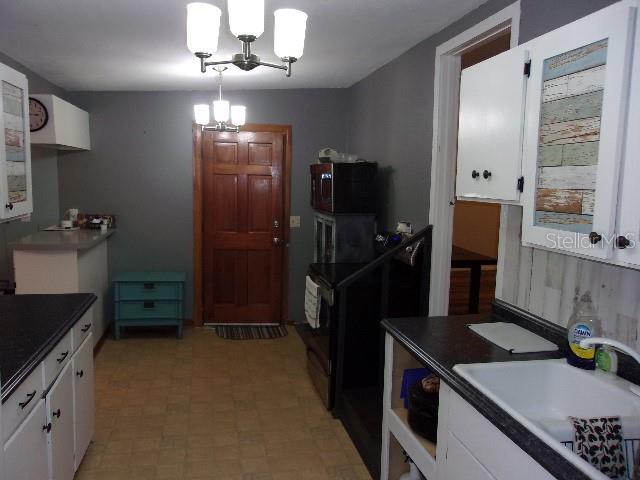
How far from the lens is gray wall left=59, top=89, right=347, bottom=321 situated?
4906mm

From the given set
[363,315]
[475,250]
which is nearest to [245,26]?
[363,315]

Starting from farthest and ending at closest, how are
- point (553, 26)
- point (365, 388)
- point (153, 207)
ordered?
point (153, 207), point (365, 388), point (553, 26)

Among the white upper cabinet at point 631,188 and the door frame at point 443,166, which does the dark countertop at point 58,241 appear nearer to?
the door frame at point 443,166

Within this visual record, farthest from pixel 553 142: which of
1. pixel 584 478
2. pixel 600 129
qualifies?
pixel 584 478

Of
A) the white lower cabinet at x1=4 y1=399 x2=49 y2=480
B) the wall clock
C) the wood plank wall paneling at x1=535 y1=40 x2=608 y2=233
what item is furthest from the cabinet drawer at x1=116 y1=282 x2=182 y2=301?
the wood plank wall paneling at x1=535 y1=40 x2=608 y2=233

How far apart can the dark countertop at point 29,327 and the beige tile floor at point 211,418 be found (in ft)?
2.83

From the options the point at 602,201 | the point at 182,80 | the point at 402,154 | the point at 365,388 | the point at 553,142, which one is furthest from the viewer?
the point at 182,80

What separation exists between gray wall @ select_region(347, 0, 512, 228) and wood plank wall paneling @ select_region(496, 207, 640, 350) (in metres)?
0.99

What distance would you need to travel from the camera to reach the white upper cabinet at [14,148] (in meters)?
2.18

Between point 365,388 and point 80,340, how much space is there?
170cm

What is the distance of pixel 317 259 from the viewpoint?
444 centimetres

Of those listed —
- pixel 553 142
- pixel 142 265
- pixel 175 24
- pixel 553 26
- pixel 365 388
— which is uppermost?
pixel 175 24

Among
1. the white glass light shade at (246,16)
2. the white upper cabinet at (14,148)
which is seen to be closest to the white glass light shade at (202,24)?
the white glass light shade at (246,16)

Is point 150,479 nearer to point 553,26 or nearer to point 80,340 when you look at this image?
point 80,340
